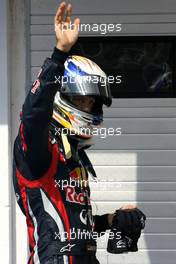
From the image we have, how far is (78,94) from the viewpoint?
2.57 meters

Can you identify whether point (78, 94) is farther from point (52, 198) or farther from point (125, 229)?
point (125, 229)

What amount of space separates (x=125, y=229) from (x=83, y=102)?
1.94ft

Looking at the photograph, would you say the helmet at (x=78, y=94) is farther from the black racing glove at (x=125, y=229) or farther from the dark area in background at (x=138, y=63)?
the dark area in background at (x=138, y=63)

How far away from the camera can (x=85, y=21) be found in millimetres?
5152

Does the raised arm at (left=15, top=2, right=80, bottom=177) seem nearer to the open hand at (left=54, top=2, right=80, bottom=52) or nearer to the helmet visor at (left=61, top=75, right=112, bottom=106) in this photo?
the open hand at (left=54, top=2, right=80, bottom=52)

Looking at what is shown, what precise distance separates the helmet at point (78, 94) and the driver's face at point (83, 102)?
15 millimetres

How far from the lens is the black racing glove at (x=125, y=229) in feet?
9.10

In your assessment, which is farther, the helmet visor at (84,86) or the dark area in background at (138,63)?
the dark area in background at (138,63)

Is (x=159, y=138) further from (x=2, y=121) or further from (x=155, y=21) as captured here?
(x=2, y=121)

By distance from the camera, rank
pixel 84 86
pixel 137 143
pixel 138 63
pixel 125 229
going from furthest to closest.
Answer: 1. pixel 138 63
2. pixel 137 143
3. pixel 125 229
4. pixel 84 86

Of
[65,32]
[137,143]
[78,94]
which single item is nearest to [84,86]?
[78,94]

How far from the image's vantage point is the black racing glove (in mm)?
2773

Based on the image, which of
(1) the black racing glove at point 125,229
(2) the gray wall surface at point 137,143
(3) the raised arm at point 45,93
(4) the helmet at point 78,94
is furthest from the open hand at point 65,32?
(2) the gray wall surface at point 137,143

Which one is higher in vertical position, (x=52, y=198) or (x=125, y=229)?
(x=52, y=198)
